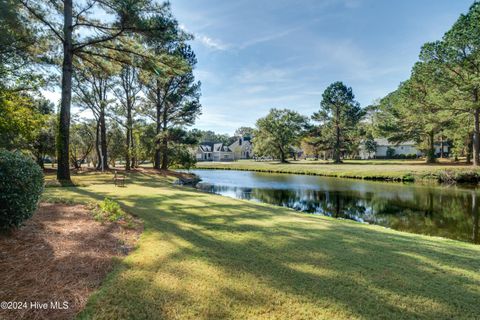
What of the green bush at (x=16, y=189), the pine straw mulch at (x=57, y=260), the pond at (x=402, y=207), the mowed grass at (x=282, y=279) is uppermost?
the green bush at (x=16, y=189)

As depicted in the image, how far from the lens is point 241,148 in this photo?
87.8 m

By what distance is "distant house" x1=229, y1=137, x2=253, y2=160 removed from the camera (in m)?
87.9

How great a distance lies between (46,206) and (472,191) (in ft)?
82.8

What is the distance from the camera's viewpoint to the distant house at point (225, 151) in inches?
3351

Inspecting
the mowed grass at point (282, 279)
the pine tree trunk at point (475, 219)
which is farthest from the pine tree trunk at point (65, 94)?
the pine tree trunk at point (475, 219)

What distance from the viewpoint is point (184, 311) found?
2.72 m

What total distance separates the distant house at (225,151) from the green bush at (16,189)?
80052mm

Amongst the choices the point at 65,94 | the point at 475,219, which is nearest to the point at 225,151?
the point at 65,94

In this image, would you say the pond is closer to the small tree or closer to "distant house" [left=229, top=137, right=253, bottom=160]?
the small tree

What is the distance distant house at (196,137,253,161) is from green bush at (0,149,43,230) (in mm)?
80052

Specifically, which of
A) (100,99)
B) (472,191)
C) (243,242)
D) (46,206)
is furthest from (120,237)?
(100,99)

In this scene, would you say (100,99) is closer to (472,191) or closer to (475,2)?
(472,191)

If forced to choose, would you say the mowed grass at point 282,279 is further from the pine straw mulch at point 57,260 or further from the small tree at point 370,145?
the small tree at point 370,145

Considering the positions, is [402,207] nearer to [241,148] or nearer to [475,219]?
[475,219]
